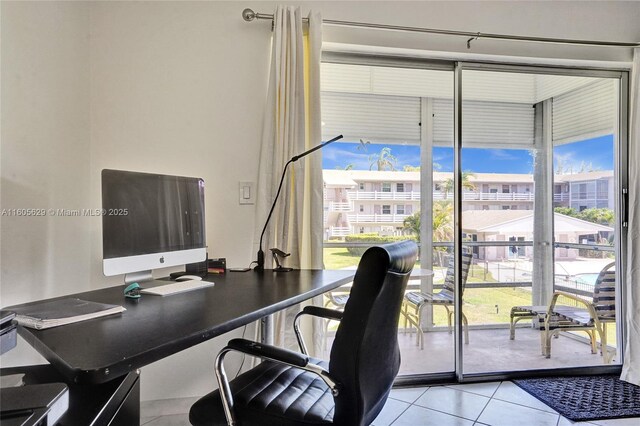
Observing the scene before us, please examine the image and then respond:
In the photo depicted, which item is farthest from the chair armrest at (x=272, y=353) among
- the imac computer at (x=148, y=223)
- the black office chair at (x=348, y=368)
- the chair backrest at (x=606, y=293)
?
the chair backrest at (x=606, y=293)

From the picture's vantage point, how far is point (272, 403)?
3.61ft

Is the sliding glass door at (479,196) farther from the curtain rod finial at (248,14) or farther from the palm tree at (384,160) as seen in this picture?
the curtain rod finial at (248,14)

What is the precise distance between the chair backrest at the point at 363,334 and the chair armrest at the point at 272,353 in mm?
96

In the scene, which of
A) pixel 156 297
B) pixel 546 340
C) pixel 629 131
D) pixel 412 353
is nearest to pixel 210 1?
pixel 156 297

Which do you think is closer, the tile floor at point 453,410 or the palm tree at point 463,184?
the tile floor at point 453,410

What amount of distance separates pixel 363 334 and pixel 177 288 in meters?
0.83

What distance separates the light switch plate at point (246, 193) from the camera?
206cm

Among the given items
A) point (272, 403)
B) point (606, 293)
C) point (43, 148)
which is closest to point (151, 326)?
point (272, 403)

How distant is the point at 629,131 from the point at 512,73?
0.88 meters

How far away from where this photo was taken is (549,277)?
103 inches

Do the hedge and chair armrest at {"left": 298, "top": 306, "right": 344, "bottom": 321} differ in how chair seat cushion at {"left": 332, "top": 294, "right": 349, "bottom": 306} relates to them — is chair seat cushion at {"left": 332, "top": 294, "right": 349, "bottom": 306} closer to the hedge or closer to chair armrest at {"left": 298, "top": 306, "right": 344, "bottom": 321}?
the hedge

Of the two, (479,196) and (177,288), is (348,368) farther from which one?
(479,196)

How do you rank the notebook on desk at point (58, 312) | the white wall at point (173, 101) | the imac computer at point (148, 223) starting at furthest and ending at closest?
the white wall at point (173, 101) < the imac computer at point (148, 223) < the notebook on desk at point (58, 312)

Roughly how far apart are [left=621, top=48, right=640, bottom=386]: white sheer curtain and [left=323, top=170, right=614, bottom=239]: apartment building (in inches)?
8.9
